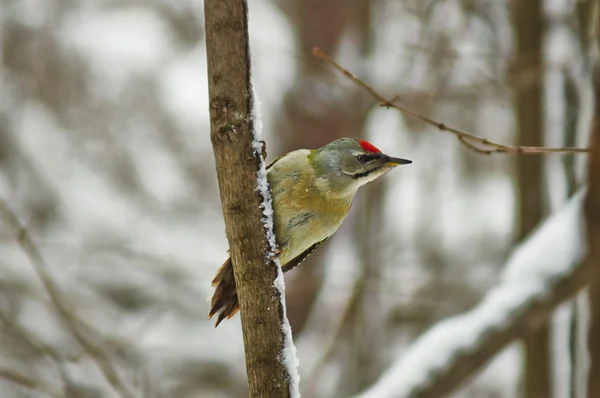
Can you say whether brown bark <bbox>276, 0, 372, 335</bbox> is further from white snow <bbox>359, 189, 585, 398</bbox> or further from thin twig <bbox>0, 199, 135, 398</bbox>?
thin twig <bbox>0, 199, 135, 398</bbox>

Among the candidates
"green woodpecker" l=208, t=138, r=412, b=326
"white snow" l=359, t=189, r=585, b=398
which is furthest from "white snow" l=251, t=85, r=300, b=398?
"white snow" l=359, t=189, r=585, b=398

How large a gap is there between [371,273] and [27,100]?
6688mm

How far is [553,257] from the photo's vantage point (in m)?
3.63

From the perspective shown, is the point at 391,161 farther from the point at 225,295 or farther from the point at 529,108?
the point at 529,108

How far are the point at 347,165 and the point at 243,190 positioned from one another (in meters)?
1.30

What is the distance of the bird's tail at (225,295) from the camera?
3.30 meters

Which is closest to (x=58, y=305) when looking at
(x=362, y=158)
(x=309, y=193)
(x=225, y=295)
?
(x=225, y=295)

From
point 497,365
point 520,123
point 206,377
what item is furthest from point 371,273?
point 497,365

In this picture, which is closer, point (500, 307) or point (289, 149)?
point (500, 307)

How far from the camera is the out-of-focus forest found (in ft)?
19.5

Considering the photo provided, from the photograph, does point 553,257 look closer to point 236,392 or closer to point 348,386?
point 348,386

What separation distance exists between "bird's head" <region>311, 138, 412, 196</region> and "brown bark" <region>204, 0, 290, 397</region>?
42.7 inches

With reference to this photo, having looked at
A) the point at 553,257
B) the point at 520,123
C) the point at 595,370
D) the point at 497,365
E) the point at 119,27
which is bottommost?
the point at 497,365

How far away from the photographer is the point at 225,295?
332cm
